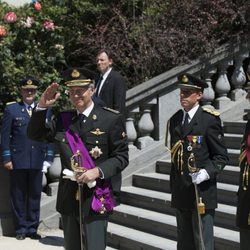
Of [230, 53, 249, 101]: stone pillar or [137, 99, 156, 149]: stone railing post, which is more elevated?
[230, 53, 249, 101]: stone pillar

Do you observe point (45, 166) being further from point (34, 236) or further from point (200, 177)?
point (200, 177)

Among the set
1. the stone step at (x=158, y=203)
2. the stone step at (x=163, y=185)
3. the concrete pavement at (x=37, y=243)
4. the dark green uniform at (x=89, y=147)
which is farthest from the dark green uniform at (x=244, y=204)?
the concrete pavement at (x=37, y=243)

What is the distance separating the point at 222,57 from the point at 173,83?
2.43 ft

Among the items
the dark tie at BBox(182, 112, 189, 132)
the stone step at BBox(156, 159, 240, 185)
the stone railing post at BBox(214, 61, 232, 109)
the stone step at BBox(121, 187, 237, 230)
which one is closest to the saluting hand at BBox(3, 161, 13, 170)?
the stone step at BBox(121, 187, 237, 230)

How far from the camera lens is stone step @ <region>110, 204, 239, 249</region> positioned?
656cm

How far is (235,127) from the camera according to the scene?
858 cm

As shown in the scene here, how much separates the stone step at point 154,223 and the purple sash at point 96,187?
6.26ft

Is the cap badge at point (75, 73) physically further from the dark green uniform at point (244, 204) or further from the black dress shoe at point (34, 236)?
the black dress shoe at point (34, 236)

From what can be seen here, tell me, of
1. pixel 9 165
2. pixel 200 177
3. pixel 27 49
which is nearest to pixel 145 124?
pixel 9 165

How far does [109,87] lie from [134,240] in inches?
67.3

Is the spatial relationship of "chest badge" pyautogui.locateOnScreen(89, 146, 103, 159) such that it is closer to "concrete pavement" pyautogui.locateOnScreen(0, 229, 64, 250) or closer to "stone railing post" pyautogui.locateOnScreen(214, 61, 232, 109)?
"concrete pavement" pyautogui.locateOnScreen(0, 229, 64, 250)

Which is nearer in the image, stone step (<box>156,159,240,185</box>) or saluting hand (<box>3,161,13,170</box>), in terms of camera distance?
stone step (<box>156,159,240,185</box>)

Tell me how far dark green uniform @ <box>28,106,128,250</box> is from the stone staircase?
6.45 ft

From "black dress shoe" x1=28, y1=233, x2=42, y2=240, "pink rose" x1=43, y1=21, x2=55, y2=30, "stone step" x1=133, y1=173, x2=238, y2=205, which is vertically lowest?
"black dress shoe" x1=28, y1=233, x2=42, y2=240
